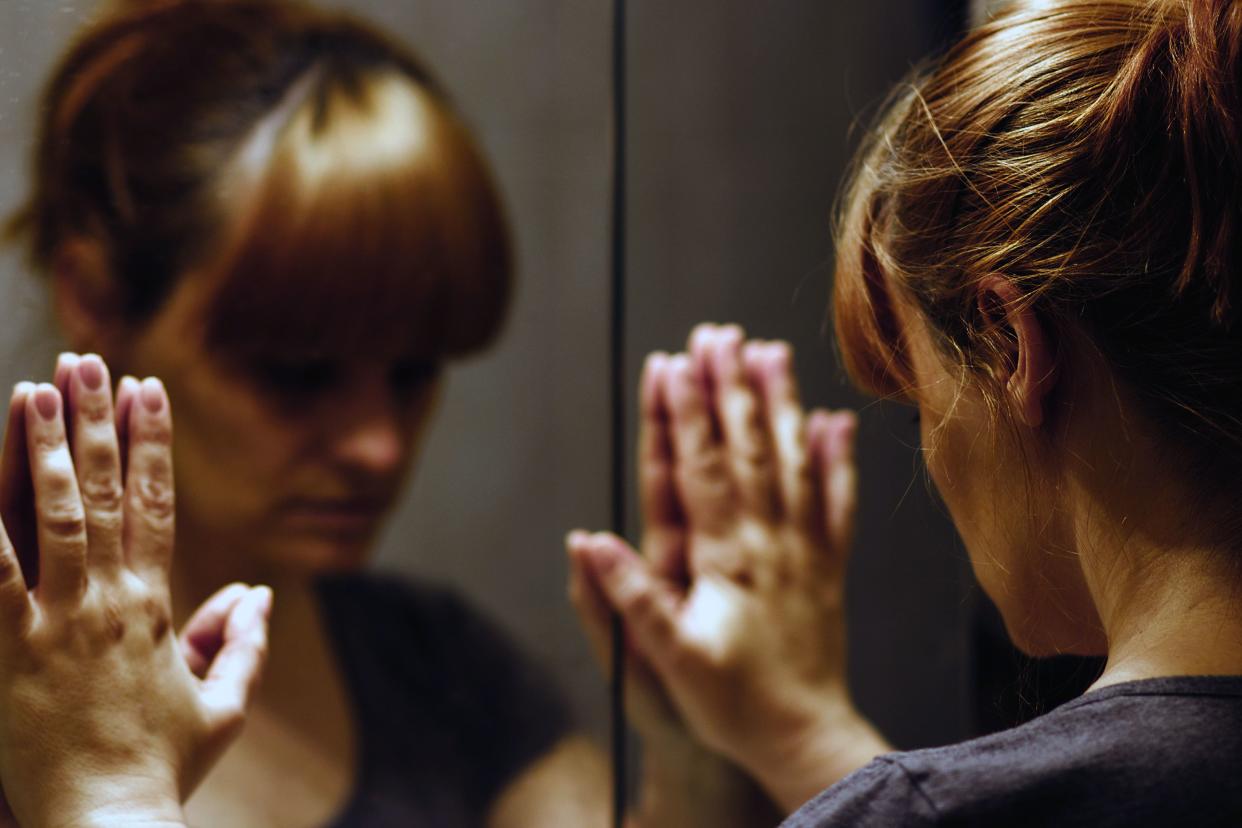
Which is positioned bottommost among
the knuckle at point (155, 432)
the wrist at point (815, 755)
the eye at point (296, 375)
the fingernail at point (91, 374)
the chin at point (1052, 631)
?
the wrist at point (815, 755)

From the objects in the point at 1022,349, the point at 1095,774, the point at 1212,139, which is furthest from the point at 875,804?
the point at 1212,139

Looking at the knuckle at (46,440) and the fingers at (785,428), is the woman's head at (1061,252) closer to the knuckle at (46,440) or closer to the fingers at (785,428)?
the fingers at (785,428)

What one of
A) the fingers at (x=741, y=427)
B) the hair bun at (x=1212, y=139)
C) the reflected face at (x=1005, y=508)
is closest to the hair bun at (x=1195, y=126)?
the hair bun at (x=1212, y=139)

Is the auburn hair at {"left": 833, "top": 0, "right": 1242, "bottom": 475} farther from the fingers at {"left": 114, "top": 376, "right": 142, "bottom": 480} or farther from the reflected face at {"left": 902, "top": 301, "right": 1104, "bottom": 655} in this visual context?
the fingers at {"left": 114, "top": 376, "right": 142, "bottom": 480}

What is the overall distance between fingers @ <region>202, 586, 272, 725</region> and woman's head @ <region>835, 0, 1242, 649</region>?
36cm

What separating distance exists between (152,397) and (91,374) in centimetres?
4

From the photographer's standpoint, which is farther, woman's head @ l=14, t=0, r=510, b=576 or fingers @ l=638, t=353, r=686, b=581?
fingers @ l=638, t=353, r=686, b=581

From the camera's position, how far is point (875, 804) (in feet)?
1.77

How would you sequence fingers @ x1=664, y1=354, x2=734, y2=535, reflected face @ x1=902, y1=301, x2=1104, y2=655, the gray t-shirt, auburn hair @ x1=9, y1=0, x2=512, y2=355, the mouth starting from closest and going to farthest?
the gray t-shirt
reflected face @ x1=902, y1=301, x2=1104, y2=655
auburn hair @ x1=9, y1=0, x2=512, y2=355
the mouth
fingers @ x1=664, y1=354, x2=734, y2=535

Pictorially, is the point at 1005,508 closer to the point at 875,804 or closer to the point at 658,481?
the point at 875,804

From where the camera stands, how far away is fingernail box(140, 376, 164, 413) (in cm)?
64

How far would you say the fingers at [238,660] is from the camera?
0.65m

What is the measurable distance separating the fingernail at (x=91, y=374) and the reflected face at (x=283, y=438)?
0.12 metres

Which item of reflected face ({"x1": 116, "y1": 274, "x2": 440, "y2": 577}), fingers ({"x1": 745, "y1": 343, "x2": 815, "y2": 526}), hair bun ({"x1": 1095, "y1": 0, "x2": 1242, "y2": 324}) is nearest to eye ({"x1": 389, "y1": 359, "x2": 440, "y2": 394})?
reflected face ({"x1": 116, "y1": 274, "x2": 440, "y2": 577})
